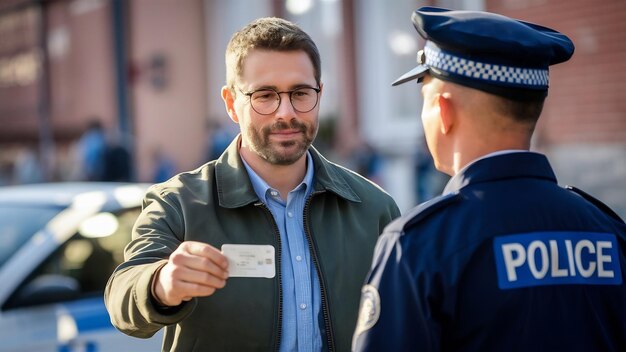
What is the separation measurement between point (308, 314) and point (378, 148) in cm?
1086

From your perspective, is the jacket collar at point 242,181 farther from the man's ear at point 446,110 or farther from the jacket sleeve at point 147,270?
the man's ear at point 446,110

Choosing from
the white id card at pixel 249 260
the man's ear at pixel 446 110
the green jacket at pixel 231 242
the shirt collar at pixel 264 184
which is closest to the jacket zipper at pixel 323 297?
the green jacket at pixel 231 242

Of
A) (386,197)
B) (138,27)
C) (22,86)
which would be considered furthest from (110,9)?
(386,197)

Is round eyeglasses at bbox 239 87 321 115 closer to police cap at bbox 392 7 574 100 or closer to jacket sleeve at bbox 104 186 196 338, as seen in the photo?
jacket sleeve at bbox 104 186 196 338

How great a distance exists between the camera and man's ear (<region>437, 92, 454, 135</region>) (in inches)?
80.4

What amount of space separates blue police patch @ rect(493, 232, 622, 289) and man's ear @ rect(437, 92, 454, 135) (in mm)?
306

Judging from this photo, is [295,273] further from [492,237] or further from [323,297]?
[492,237]

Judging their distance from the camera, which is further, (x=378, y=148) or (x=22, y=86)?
(x=22, y=86)

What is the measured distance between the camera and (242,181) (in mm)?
2664

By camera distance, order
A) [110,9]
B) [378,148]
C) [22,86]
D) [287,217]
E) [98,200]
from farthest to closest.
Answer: [22,86]
[110,9]
[378,148]
[98,200]
[287,217]

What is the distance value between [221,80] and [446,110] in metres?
16.8

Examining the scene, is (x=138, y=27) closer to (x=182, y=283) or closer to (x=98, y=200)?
(x=98, y=200)

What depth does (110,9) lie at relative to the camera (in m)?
20.9

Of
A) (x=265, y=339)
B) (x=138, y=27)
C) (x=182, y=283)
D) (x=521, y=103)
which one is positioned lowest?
(x=265, y=339)
